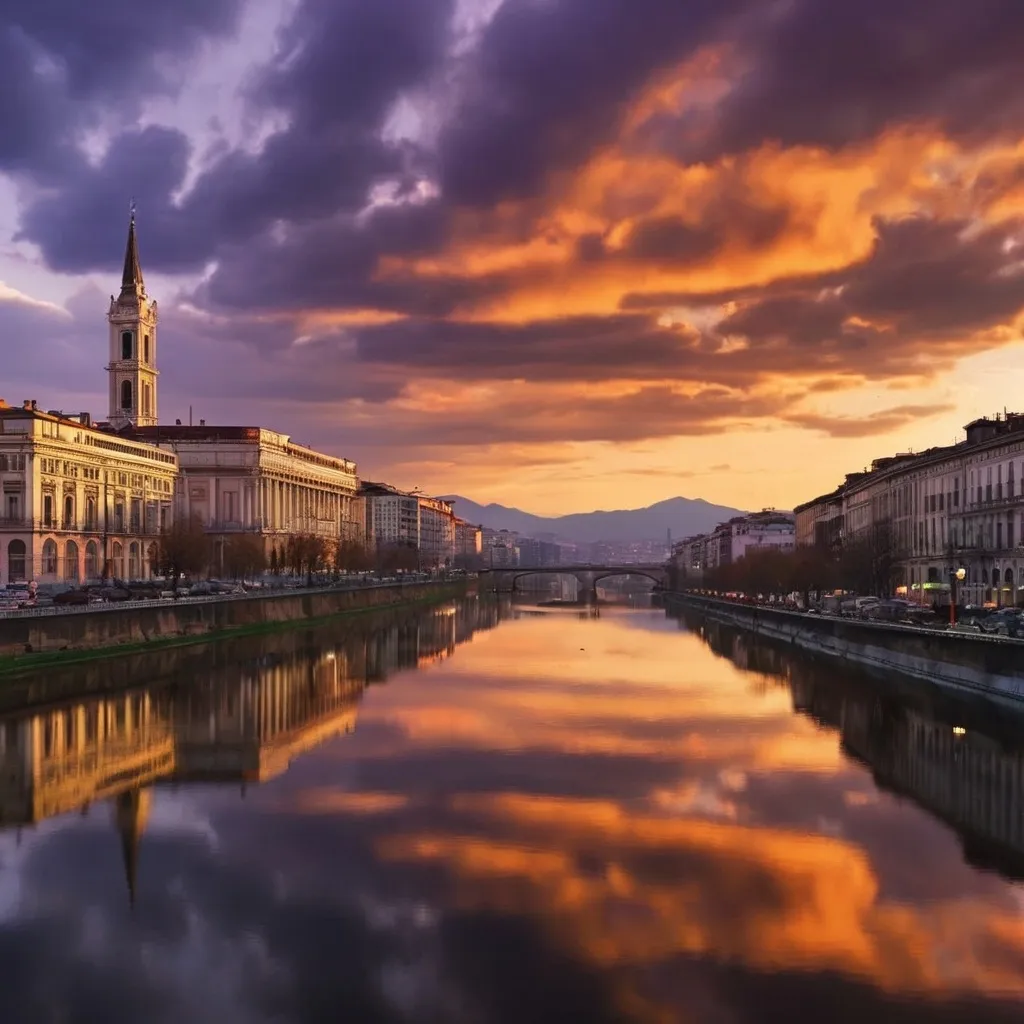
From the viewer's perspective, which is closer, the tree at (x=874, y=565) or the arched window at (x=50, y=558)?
the arched window at (x=50, y=558)

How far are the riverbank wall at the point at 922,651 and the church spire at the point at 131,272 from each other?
9714cm

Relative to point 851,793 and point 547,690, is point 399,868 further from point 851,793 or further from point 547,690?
point 547,690

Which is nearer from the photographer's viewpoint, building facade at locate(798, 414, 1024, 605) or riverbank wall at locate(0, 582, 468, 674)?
riverbank wall at locate(0, 582, 468, 674)

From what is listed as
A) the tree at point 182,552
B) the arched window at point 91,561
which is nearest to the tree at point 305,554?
the tree at point 182,552

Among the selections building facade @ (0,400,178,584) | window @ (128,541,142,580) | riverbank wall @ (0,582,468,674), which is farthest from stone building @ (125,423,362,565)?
riverbank wall @ (0,582,468,674)

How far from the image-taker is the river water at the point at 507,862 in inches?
619

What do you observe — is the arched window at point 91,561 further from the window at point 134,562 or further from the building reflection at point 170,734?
the building reflection at point 170,734

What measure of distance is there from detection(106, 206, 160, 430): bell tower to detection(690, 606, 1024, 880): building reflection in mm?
107566

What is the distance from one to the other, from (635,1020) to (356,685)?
122ft

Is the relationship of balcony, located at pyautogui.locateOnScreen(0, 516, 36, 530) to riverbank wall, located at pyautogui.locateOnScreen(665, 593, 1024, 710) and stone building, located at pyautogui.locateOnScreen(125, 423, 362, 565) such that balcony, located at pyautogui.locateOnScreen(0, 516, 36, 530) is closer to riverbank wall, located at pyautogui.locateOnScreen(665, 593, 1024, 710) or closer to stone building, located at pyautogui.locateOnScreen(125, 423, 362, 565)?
stone building, located at pyautogui.locateOnScreen(125, 423, 362, 565)

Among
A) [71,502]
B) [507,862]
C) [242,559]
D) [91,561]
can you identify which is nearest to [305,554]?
[242,559]

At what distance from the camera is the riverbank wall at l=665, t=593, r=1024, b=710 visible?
38.6m

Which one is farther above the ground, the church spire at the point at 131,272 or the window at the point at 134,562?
the church spire at the point at 131,272

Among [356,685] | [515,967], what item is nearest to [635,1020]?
[515,967]
